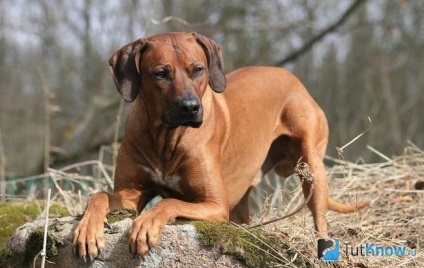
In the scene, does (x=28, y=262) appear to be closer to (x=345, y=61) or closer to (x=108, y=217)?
(x=108, y=217)

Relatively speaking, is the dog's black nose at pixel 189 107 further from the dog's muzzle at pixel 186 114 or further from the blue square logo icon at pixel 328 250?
the blue square logo icon at pixel 328 250

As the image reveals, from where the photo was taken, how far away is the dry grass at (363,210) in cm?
399

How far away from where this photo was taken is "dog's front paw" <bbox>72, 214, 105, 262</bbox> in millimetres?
3562

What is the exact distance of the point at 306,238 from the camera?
155 inches

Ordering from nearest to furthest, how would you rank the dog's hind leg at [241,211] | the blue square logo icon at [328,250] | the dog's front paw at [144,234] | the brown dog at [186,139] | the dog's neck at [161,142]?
the dog's front paw at [144,234] < the blue square logo icon at [328,250] < the brown dog at [186,139] < the dog's neck at [161,142] < the dog's hind leg at [241,211]

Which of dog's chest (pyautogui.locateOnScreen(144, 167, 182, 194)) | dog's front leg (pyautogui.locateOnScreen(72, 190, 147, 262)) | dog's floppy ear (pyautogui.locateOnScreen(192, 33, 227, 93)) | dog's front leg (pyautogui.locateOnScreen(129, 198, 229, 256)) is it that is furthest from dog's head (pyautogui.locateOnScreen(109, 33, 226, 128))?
dog's front leg (pyautogui.locateOnScreen(72, 190, 147, 262))

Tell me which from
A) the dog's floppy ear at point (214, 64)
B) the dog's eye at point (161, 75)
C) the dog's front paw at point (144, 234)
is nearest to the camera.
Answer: the dog's front paw at point (144, 234)

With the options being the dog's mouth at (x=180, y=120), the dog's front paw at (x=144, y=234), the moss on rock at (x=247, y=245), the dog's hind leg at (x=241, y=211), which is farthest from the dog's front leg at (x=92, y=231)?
the dog's hind leg at (x=241, y=211)

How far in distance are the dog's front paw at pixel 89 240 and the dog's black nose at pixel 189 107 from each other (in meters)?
0.87

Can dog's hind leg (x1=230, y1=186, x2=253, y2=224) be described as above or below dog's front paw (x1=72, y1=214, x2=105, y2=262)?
below

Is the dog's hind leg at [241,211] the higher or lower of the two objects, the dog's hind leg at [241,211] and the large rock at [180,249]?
the lower

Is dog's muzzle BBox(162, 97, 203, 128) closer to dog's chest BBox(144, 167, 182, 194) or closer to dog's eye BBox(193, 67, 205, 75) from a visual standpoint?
dog's eye BBox(193, 67, 205, 75)

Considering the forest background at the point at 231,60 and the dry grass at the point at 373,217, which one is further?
the forest background at the point at 231,60

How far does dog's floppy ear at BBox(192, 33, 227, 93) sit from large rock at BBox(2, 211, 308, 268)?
1320mm
